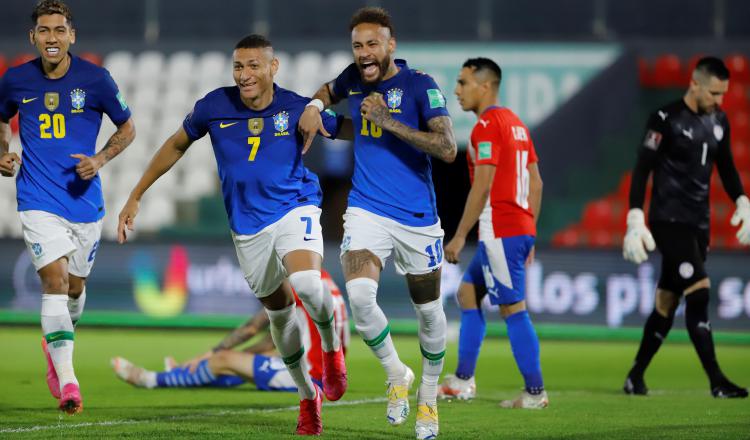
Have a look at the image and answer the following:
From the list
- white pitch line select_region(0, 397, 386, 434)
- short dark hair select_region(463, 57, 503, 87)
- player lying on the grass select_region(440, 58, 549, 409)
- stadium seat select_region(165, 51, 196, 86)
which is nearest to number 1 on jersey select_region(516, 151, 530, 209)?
player lying on the grass select_region(440, 58, 549, 409)

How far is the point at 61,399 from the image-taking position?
6801 millimetres

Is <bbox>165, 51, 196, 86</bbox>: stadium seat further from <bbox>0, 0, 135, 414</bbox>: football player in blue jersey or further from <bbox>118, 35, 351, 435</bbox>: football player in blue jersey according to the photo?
<bbox>118, 35, 351, 435</bbox>: football player in blue jersey

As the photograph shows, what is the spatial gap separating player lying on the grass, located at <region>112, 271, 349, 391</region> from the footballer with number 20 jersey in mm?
1185

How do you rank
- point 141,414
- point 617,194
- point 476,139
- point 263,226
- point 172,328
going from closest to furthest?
point 263,226 → point 141,414 → point 476,139 → point 172,328 → point 617,194

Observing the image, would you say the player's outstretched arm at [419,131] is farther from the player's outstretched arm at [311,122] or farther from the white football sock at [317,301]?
the white football sock at [317,301]

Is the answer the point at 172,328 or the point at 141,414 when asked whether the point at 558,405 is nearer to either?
the point at 141,414

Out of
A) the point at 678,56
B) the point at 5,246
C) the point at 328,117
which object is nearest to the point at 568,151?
the point at 678,56

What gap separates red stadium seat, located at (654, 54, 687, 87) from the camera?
19.2m

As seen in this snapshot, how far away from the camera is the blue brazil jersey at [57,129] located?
721 centimetres

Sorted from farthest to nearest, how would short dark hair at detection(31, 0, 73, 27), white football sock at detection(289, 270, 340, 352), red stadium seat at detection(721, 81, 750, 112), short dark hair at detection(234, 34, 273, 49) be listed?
red stadium seat at detection(721, 81, 750, 112) → short dark hair at detection(31, 0, 73, 27) → short dark hair at detection(234, 34, 273, 49) → white football sock at detection(289, 270, 340, 352)

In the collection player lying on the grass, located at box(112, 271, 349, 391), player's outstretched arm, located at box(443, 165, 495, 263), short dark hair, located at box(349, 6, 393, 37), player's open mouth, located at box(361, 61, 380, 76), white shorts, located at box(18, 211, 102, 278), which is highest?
short dark hair, located at box(349, 6, 393, 37)

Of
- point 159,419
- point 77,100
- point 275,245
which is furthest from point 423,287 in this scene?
point 77,100

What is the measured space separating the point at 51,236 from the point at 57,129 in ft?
2.21

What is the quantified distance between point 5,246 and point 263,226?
399 inches
